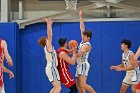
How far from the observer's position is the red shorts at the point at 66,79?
258 inches

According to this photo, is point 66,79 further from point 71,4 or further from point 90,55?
point 71,4

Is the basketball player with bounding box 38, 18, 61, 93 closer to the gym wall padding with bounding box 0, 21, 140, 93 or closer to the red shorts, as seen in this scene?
the red shorts

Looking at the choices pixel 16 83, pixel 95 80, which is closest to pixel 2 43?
pixel 16 83

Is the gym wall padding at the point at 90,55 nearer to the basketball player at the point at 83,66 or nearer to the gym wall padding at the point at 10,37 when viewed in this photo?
the gym wall padding at the point at 10,37

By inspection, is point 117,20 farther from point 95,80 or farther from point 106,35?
point 95,80

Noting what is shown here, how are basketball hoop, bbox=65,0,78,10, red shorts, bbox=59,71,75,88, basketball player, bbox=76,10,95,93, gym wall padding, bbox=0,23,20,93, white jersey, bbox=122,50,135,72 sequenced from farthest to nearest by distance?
1. gym wall padding, bbox=0,23,20,93
2. basketball hoop, bbox=65,0,78,10
3. white jersey, bbox=122,50,135,72
4. basketball player, bbox=76,10,95,93
5. red shorts, bbox=59,71,75,88

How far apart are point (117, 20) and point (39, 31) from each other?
2.47 m

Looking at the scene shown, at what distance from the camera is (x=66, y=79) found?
6629 mm

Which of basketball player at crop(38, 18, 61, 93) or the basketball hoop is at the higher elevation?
the basketball hoop

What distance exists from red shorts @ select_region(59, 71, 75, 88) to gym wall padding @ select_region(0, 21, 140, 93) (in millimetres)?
2800

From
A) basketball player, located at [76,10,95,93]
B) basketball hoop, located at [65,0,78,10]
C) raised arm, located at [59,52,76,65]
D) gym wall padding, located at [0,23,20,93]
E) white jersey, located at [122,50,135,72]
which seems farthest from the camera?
gym wall padding, located at [0,23,20,93]

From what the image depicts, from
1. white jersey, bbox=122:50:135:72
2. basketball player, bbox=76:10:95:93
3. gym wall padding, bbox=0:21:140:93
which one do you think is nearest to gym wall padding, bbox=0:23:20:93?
gym wall padding, bbox=0:21:140:93

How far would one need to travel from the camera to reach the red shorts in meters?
6.56

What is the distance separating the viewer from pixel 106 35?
9375 millimetres
